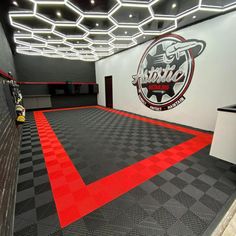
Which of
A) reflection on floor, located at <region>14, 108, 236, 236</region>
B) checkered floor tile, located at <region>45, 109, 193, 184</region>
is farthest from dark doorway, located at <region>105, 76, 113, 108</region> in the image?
reflection on floor, located at <region>14, 108, 236, 236</region>

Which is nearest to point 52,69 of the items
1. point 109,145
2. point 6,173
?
point 109,145

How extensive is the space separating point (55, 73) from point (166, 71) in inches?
290

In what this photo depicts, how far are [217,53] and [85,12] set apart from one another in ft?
12.9

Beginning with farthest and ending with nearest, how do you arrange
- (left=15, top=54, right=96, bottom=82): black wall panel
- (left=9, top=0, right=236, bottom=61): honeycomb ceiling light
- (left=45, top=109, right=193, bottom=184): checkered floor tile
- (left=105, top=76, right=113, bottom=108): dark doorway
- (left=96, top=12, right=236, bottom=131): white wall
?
(left=105, top=76, right=113, bottom=108): dark doorway < (left=15, top=54, right=96, bottom=82): black wall panel < (left=96, top=12, right=236, bottom=131): white wall < (left=9, top=0, right=236, bottom=61): honeycomb ceiling light < (left=45, top=109, right=193, bottom=184): checkered floor tile

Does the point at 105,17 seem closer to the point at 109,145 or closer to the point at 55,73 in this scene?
the point at 109,145

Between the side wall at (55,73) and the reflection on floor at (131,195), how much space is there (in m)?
6.46

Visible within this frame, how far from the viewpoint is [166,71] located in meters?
5.08

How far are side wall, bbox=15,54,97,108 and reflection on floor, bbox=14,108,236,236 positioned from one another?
646 centimetres

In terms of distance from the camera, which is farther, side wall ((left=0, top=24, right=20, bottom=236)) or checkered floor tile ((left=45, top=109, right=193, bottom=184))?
checkered floor tile ((left=45, top=109, right=193, bottom=184))

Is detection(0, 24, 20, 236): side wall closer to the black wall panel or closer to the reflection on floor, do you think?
the reflection on floor

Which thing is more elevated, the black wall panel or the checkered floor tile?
the black wall panel

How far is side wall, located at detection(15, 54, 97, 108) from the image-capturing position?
7965mm

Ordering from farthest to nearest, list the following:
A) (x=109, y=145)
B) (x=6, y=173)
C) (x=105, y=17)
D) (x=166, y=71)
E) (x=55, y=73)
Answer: (x=55, y=73) < (x=166, y=71) < (x=105, y=17) < (x=109, y=145) < (x=6, y=173)

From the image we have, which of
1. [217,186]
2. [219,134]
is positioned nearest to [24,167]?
[217,186]
